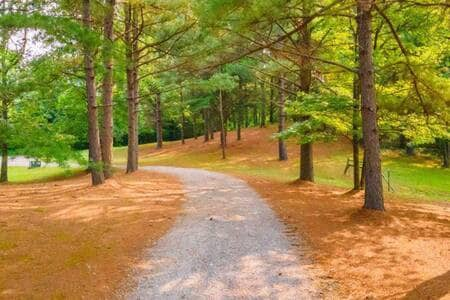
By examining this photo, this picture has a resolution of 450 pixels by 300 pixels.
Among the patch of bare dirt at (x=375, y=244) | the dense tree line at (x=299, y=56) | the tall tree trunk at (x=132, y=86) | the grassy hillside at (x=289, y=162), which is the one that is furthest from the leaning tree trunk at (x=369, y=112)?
the tall tree trunk at (x=132, y=86)

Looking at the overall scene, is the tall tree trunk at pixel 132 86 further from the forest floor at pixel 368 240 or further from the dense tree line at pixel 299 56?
the forest floor at pixel 368 240

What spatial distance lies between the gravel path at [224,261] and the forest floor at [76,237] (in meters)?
0.36

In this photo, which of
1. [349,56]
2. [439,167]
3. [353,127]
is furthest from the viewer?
[439,167]

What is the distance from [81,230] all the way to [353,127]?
7.82 metres

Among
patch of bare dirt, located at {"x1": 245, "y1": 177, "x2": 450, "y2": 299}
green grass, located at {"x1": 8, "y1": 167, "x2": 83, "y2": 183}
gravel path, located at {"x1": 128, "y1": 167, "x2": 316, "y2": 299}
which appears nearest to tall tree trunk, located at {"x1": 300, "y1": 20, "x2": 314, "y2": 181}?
patch of bare dirt, located at {"x1": 245, "y1": 177, "x2": 450, "y2": 299}

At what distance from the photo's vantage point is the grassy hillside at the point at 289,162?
20.1m

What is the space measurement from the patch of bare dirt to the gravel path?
0.50 metres

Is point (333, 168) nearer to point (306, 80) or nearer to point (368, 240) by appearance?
point (306, 80)

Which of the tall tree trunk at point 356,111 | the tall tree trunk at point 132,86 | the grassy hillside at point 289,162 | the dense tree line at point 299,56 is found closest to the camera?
the dense tree line at point 299,56

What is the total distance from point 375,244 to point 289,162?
736 inches

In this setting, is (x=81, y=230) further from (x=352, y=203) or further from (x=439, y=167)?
(x=439, y=167)

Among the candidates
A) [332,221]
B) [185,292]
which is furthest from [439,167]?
[185,292]

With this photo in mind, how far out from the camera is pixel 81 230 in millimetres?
7777

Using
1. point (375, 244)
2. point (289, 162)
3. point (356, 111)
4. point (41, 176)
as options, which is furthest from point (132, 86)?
point (375, 244)
